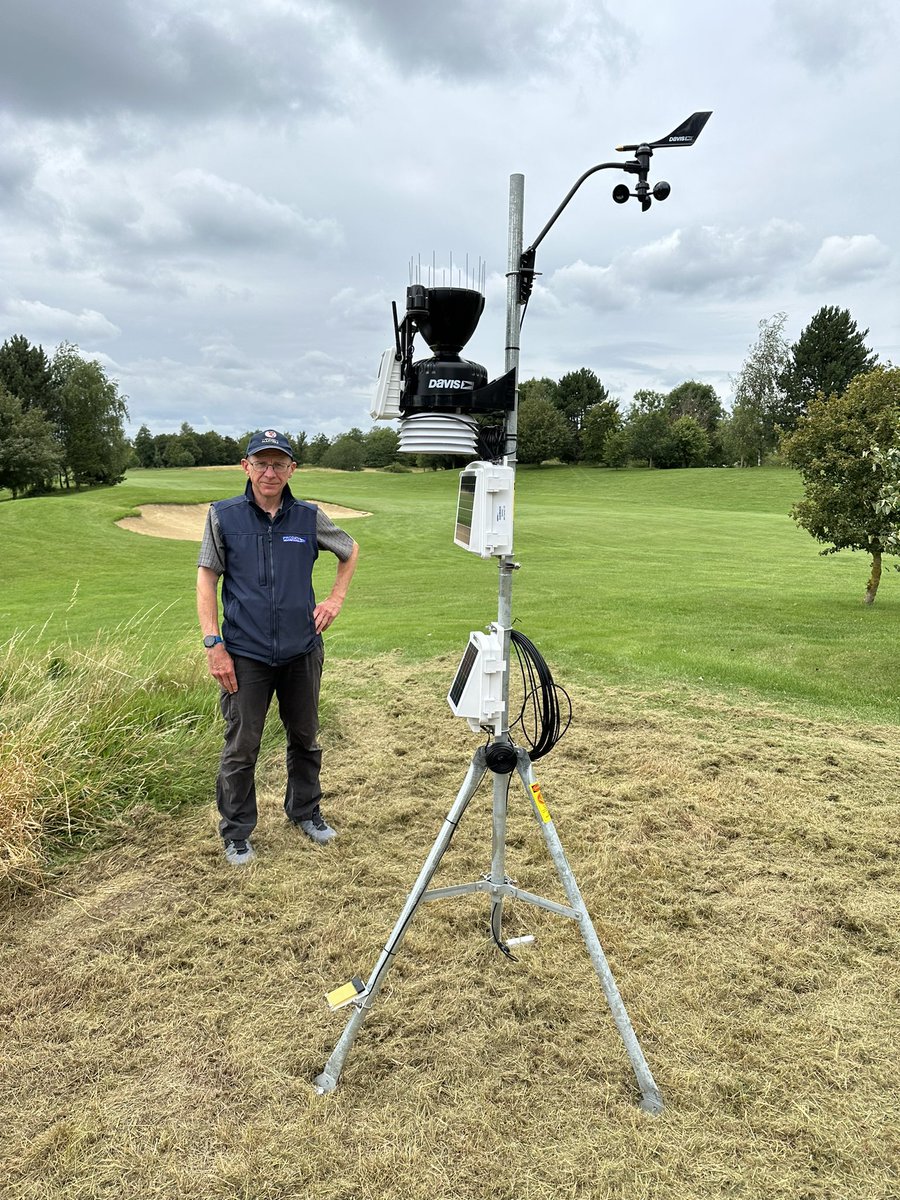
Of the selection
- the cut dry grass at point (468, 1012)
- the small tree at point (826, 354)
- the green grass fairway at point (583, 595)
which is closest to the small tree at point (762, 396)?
the small tree at point (826, 354)

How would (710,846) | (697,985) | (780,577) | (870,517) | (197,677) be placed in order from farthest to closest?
(780,577) < (870,517) < (197,677) < (710,846) < (697,985)

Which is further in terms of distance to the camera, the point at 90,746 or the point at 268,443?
the point at 90,746

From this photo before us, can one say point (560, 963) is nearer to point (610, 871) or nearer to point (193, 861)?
point (610, 871)

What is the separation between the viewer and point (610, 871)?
3.70 metres

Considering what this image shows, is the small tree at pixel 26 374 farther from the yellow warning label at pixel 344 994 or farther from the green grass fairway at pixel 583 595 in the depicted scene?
the yellow warning label at pixel 344 994

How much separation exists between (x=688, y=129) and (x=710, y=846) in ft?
11.2

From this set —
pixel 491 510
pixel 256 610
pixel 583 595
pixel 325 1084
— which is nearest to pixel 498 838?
pixel 325 1084

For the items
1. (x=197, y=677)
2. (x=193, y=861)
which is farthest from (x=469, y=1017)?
(x=197, y=677)

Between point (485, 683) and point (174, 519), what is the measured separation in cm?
2590

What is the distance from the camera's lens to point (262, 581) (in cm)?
356

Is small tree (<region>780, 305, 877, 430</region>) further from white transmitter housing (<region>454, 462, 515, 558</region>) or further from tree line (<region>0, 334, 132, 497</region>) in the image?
white transmitter housing (<region>454, 462, 515, 558</region>)

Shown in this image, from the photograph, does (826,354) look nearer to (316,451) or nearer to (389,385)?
(316,451)

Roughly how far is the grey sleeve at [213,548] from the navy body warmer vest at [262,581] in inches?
0.9

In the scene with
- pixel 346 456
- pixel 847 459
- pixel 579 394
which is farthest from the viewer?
pixel 346 456
